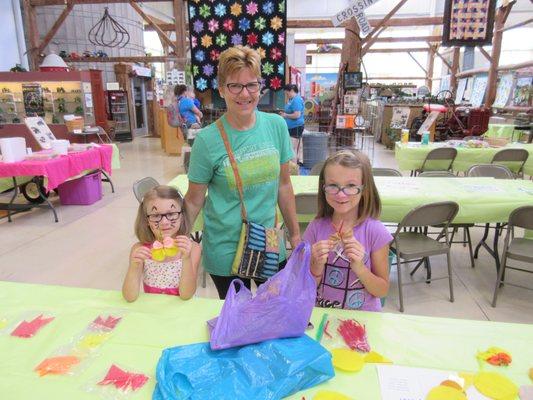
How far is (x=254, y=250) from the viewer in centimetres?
169

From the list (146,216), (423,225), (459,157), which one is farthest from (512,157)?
(146,216)

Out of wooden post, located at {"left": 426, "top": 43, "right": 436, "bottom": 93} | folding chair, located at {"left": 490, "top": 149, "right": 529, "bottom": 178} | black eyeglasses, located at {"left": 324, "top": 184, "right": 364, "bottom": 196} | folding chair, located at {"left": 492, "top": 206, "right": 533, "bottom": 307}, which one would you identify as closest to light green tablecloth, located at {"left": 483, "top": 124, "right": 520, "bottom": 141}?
folding chair, located at {"left": 490, "top": 149, "right": 529, "bottom": 178}

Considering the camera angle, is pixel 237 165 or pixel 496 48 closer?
pixel 237 165

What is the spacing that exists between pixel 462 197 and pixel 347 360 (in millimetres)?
2488

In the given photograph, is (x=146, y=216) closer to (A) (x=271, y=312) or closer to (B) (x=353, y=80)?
(A) (x=271, y=312)

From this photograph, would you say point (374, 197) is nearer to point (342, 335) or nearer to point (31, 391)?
point (342, 335)

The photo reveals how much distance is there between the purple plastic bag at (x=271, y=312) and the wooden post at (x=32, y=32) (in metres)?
11.2

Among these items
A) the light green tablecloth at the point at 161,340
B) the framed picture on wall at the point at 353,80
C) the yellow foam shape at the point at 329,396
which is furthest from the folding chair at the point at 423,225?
→ the framed picture on wall at the point at 353,80

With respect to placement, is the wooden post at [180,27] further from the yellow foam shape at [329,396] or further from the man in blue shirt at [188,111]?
the yellow foam shape at [329,396]

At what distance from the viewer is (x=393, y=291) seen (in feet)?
10.6

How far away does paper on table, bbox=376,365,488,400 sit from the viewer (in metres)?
1.00

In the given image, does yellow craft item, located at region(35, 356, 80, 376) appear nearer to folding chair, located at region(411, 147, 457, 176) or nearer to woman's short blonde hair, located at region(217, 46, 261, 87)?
woman's short blonde hair, located at region(217, 46, 261, 87)

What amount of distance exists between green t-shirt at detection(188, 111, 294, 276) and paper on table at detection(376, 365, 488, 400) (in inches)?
32.8

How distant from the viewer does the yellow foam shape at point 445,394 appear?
984mm
